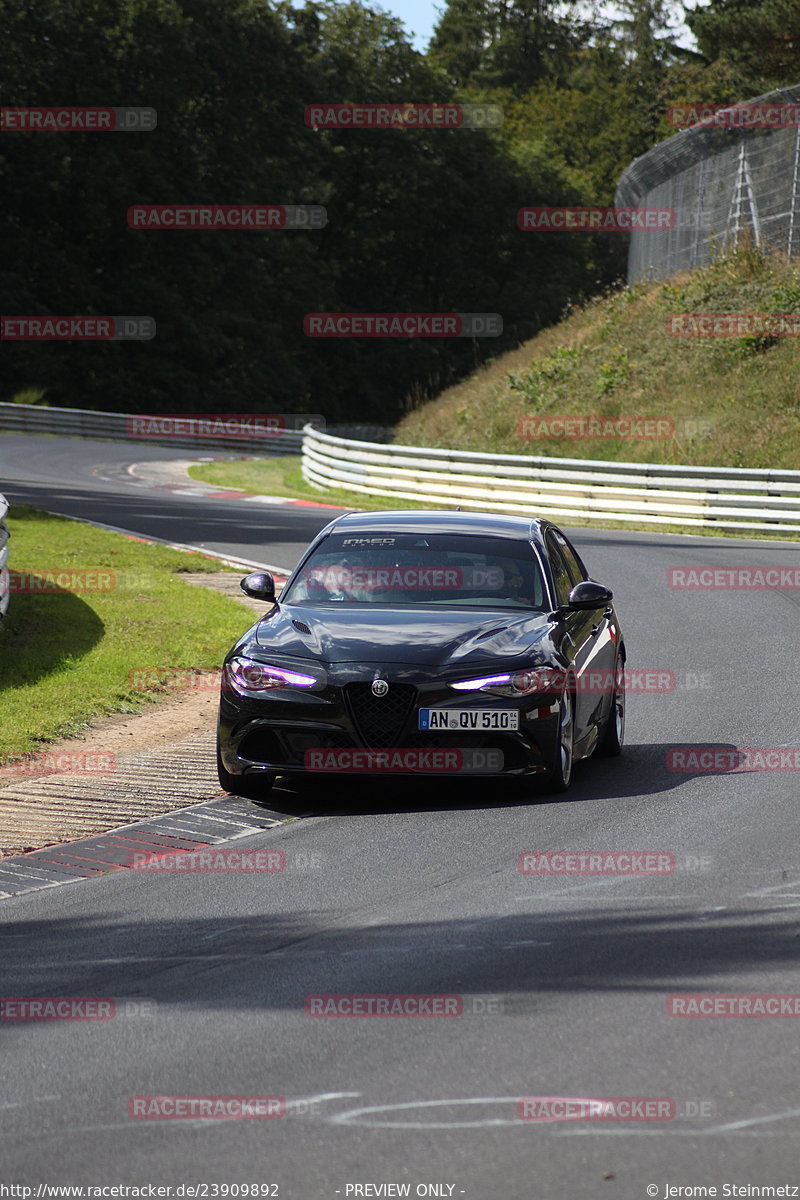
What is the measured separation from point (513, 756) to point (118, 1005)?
3.47 metres

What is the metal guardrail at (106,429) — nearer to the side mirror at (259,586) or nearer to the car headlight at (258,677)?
the side mirror at (259,586)

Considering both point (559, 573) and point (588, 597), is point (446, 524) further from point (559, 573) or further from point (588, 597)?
point (588, 597)

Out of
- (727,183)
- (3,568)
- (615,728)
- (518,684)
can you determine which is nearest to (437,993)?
(518,684)

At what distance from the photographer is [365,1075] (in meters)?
4.77

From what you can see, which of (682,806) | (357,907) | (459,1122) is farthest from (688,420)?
(459,1122)

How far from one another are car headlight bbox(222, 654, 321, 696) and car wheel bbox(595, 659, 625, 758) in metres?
2.32

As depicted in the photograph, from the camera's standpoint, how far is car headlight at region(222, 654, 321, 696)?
8523 millimetres

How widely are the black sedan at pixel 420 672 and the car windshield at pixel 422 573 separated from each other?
10 mm

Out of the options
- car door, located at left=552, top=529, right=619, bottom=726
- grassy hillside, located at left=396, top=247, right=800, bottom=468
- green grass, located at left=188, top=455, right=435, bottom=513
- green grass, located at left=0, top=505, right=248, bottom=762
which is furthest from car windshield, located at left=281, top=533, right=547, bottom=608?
grassy hillside, located at left=396, top=247, right=800, bottom=468

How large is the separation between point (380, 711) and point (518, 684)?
0.79 metres

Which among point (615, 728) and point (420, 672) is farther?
point (615, 728)

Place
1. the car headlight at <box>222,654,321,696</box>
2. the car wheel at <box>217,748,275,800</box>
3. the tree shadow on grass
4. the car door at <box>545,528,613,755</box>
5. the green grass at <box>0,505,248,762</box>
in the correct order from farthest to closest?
the tree shadow on grass, the green grass at <box>0,505,248,762</box>, the car door at <box>545,528,613,755</box>, the car wheel at <box>217,748,275,800</box>, the car headlight at <box>222,654,321,696</box>

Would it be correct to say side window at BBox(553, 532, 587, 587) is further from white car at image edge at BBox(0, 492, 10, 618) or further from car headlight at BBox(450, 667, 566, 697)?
white car at image edge at BBox(0, 492, 10, 618)

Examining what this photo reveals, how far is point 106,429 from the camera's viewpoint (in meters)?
48.6
